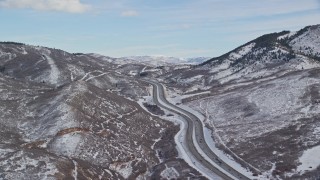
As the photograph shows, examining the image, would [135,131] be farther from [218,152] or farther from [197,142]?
[218,152]

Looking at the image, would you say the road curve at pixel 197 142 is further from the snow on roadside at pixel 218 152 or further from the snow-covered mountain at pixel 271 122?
the snow-covered mountain at pixel 271 122

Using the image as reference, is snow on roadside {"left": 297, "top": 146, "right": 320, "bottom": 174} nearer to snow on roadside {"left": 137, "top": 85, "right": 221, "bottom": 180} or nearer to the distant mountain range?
the distant mountain range

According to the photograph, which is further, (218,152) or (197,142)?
(197,142)

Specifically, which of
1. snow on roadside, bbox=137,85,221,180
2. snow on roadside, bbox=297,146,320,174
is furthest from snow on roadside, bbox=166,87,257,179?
snow on roadside, bbox=297,146,320,174

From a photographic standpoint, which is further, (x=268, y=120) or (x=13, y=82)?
(x=13, y=82)

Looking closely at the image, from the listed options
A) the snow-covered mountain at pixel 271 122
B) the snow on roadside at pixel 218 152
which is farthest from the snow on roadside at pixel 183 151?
the snow-covered mountain at pixel 271 122

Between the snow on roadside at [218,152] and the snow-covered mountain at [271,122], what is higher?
the snow-covered mountain at [271,122]

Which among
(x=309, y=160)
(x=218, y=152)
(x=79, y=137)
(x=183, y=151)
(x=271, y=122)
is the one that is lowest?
(x=183, y=151)

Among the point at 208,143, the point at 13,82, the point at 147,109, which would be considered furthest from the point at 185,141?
the point at 13,82

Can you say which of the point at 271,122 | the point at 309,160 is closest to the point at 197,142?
the point at 271,122

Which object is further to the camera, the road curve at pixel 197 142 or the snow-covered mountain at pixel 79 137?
the road curve at pixel 197 142

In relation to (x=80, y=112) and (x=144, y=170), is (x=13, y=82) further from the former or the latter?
(x=144, y=170)
